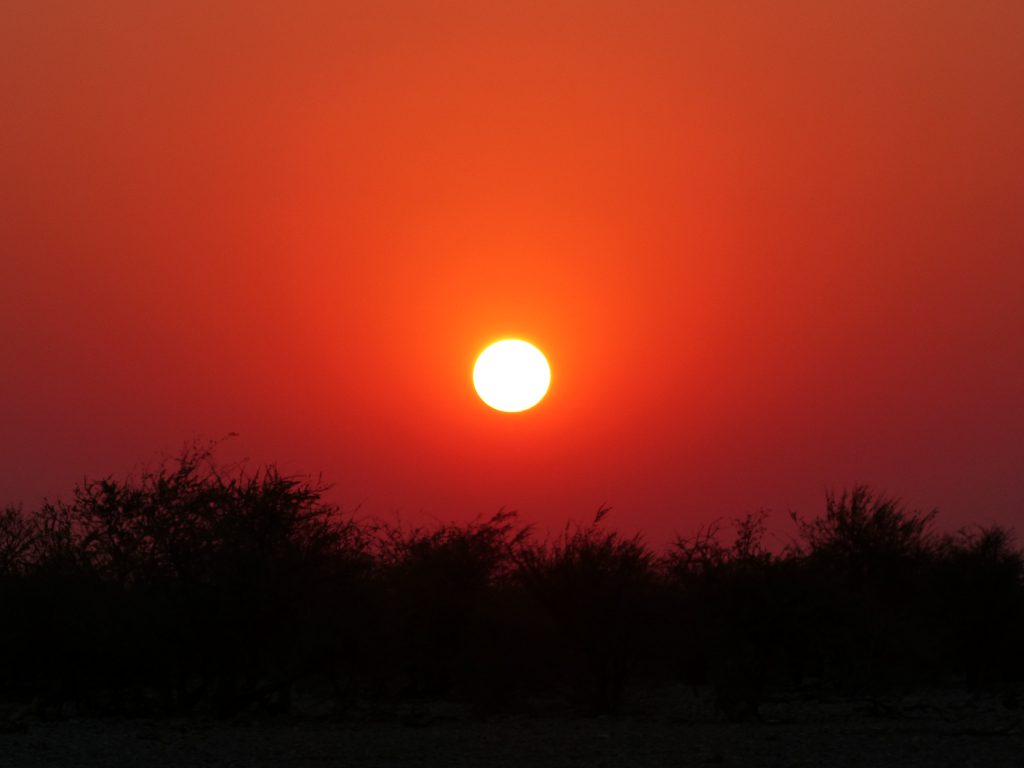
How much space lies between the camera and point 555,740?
2661 centimetres

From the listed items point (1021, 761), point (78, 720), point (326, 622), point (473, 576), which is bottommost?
point (1021, 761)

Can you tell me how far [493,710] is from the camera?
33062mm

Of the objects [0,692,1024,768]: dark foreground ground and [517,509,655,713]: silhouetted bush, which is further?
[517,509,655,713]: silhouetted bush

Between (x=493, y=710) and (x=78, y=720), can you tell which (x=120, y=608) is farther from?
(x=493, y=710)

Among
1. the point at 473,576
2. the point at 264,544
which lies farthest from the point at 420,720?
the point at 473,576

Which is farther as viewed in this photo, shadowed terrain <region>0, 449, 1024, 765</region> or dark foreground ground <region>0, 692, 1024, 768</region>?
shadowed terrain <region>0, 449, 1024, 765</region>

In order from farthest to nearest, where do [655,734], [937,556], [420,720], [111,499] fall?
[937,556] < [111,499] < [420,720] < [655,734]

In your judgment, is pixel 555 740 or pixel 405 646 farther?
pixel 405 646

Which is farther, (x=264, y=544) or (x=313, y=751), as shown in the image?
(x=264, y=544)

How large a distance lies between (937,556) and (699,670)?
15.5m

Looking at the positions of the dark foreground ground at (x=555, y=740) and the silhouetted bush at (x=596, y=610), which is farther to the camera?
the silhouetted bush at (x=596, y=610)

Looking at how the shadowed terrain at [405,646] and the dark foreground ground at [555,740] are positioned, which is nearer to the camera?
the dark foreground ground at [555,740]

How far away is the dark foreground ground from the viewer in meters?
23.5

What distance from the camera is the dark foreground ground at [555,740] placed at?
926 inches
